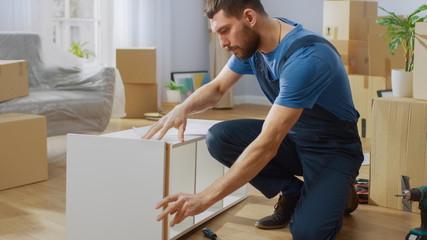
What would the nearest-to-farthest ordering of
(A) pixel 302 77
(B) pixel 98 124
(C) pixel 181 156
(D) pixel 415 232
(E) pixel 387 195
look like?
1. (A) pixel 302 77
2. (D) pixel 415 232
3. (C) pixel 181 156
4. (E) pixel 387 195
5. (B) pixel 98 124

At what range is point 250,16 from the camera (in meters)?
1.55

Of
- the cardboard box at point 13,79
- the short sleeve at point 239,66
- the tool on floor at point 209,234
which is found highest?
the short sleeve at point 239,66

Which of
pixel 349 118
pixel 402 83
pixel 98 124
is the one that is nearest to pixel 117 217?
pixel 349 118

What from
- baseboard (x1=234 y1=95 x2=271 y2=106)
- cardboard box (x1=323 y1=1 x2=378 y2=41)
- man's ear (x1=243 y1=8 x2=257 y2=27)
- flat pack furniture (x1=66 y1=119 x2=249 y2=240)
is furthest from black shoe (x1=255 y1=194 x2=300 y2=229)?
baseboard (x1=234 y1=95 x2=271 y2=106)

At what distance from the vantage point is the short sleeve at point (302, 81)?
1.46m

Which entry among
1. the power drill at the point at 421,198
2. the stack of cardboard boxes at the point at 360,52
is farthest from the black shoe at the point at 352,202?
the stack of cardboard boxes at the point at 360,52

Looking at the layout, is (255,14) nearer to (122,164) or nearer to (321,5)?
(122,164)

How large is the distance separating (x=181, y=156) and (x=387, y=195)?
96 centimetres

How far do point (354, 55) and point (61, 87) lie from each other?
2.17m

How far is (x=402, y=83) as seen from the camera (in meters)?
2.44

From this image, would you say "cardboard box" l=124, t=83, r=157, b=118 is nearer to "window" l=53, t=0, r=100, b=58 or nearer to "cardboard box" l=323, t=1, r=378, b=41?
"window" l=53, t=0, r=100, b=58

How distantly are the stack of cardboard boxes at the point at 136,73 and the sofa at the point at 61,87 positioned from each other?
0.92m

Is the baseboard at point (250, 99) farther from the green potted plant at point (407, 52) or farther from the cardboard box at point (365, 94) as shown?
the green potted plant at point (407, 52)

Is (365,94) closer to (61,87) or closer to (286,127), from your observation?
(61,87)
